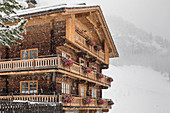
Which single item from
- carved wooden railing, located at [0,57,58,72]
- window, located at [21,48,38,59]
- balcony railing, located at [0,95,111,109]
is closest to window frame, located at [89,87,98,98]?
balcony railing, located at [0,95,111,109]

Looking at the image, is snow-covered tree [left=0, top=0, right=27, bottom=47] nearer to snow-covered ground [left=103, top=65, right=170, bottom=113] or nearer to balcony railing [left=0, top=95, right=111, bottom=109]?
balcony railing [left=0, top=95, right=111, bottom=109]

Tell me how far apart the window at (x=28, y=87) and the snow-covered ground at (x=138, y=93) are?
2786 inches

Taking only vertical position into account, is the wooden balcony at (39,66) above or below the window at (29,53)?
below

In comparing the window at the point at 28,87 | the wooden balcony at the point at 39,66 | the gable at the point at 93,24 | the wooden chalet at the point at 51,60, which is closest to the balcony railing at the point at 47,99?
the wooden chalet at the point at 51,60

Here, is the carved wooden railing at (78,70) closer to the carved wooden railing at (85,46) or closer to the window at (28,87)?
the carved wooden railing at (85,46)

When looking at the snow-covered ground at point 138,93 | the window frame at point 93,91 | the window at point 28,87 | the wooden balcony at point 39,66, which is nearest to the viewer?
the wooden balcony at point 39,66

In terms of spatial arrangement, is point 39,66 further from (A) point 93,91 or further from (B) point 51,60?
Answer: (A) point 93,91

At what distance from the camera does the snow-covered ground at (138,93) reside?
355 ft

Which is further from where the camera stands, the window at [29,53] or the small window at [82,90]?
the small window at [82,90]

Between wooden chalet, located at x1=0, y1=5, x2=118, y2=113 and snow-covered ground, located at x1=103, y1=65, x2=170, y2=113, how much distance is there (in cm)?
6879

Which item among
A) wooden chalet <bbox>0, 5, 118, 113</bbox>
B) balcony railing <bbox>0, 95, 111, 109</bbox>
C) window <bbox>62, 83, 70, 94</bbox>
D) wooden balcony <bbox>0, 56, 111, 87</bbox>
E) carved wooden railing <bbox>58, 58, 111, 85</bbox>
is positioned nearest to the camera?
balcony railing <bbox>0, 95, 111, 109</bbox>

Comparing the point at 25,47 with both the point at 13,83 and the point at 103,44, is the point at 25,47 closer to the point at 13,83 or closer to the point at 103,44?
the point at 13,83

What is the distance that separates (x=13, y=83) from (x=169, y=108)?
108360mm

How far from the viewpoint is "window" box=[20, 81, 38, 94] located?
918 inches
